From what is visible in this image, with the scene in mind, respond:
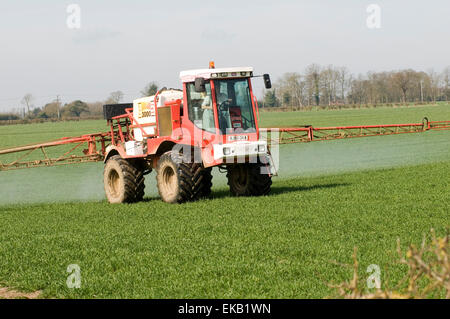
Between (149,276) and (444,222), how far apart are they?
5.72 meters

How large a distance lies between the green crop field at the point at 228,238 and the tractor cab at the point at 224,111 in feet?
4.54

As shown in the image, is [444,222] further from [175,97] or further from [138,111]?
[138,111]

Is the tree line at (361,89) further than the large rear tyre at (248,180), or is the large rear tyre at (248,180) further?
the tree line at (361,89)

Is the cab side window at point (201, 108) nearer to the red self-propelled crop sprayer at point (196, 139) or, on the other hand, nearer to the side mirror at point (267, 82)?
the red self-propelled crop sprayer at point (196, 139)

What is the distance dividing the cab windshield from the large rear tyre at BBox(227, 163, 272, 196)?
4.21ft

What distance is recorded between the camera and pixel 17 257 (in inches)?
418

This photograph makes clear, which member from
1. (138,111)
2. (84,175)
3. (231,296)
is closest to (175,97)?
(138,111)

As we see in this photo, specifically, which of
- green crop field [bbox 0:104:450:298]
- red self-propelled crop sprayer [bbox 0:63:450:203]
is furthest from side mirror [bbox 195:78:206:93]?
green crop field [bbox 0:104:450:298]

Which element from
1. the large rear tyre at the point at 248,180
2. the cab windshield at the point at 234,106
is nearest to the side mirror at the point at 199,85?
the cab windshield at the point at 234,106

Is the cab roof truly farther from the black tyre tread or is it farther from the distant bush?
the distant bush

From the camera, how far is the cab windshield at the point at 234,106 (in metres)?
15.3

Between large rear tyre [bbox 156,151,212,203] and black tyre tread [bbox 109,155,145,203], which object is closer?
large rear tyre [bbox 156,151,212,203]

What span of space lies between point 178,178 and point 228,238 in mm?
5032

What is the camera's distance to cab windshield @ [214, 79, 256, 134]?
15.3m
